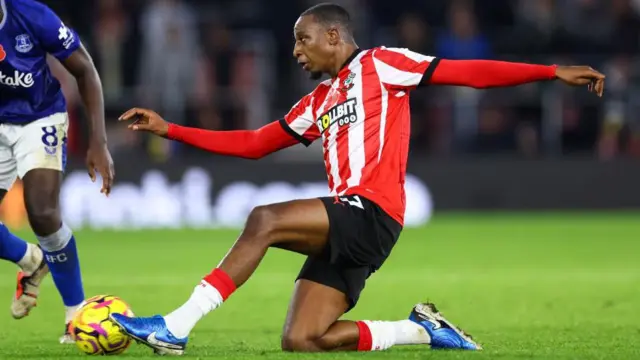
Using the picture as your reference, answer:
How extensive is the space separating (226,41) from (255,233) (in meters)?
11.4

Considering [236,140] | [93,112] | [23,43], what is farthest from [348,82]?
[23,43]

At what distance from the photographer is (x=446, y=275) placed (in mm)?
11336

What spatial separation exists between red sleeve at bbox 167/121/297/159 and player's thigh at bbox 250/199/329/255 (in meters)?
0.79

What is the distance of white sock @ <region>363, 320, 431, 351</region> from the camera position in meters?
6.67

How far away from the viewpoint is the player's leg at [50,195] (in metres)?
7.20

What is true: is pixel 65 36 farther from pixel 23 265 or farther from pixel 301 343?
pixel 301 343

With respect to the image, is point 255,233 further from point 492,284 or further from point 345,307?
point 492,284

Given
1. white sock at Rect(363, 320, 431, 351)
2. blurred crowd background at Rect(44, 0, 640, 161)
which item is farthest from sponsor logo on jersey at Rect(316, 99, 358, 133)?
blurred crowd background at Rect(44, 0, 640, 161)

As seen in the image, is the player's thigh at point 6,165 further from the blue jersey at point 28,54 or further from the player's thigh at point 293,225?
the player's thigh at point 293,225

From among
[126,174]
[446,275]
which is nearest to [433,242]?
[446,275]

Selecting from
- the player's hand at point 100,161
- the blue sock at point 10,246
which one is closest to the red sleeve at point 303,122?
the player's hand at point 100,161

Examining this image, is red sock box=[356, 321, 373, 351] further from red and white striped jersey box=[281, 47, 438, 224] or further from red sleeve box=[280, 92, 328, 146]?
red sleeve box=[280, 92, 328, 146]

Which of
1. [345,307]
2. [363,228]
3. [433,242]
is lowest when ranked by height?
[433,242]

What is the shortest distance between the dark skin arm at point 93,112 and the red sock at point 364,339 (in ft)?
5.74
